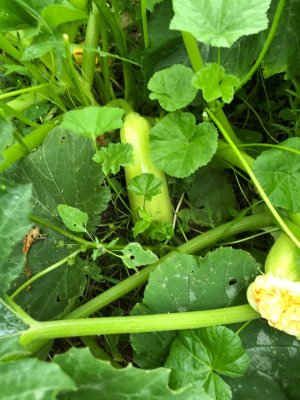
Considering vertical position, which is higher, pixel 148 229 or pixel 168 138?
pixel 168 138

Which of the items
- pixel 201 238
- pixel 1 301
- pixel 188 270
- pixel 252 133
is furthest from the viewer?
pixel 252 133

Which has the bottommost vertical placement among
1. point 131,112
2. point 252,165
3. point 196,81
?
point 252,165

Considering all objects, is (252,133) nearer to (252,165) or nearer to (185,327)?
(252,165)

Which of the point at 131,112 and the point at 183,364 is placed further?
the point at 131,112

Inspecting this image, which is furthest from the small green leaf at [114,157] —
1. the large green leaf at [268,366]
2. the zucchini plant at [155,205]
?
the large green leaf at [268,366]

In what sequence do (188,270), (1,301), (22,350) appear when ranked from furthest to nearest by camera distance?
(188,270) < (1,301) < (22,350)

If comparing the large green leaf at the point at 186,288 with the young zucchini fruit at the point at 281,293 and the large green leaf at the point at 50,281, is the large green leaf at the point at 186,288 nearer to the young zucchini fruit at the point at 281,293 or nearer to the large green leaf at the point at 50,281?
the young zucchini fruit at the point at 281,293

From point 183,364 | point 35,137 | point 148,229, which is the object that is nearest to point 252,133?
point 148,229
